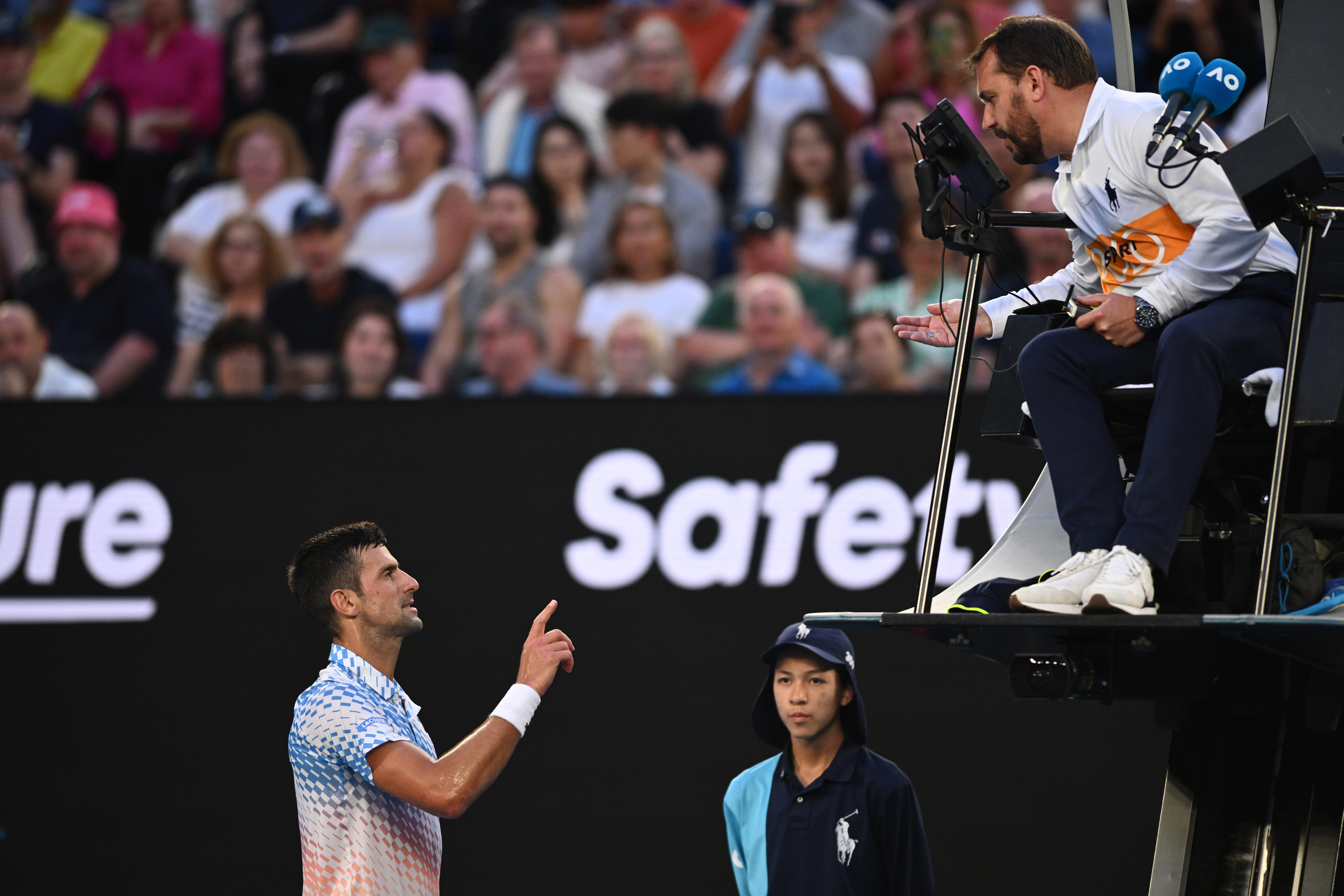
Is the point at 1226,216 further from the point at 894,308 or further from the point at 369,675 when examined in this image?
the point at 894,308

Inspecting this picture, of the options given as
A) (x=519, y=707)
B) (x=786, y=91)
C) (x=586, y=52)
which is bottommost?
(x=519, y=707)

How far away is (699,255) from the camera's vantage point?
733 centimetres

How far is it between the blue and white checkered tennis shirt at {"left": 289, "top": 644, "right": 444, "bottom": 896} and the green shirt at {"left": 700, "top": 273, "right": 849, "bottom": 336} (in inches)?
150

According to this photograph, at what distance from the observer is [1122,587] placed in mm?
2816

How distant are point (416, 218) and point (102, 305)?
1.53 meters

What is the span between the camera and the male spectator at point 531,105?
778 centimetres

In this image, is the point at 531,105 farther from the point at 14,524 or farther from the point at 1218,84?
the point at 1218,84

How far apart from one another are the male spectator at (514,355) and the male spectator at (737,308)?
62 cm

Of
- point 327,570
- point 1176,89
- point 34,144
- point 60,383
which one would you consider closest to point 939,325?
point 1176,89

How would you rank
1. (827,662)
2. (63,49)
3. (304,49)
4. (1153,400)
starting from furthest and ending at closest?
(63,49), (304,49), (827,662), (1153,400)

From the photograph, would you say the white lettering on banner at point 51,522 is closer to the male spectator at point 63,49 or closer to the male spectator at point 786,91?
the male spectator at point 63,49

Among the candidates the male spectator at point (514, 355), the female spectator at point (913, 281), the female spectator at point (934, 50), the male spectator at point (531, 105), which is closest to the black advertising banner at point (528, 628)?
the male spectator at point (514, 355)

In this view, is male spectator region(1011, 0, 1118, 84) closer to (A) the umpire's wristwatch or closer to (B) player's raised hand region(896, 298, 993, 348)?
(B) player's raised hand region(896, 298, 993, 348)

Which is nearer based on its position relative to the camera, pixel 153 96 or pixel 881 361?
pixel 881 361
